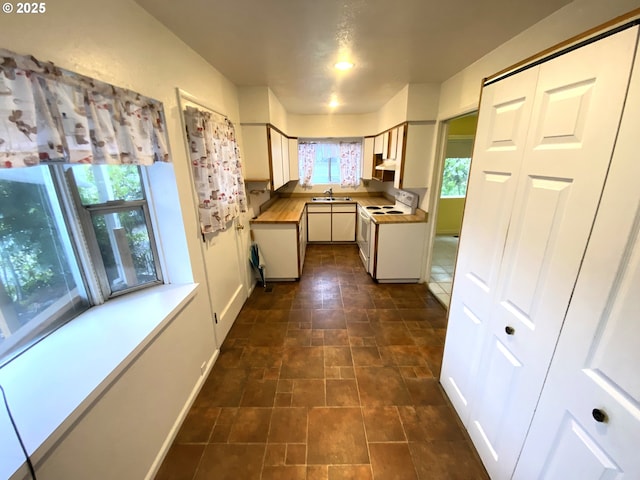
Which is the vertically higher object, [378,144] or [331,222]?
[378,144]

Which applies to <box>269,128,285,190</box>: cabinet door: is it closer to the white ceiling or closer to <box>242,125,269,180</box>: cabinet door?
<box>242,125,269,180</box>: cabinet door

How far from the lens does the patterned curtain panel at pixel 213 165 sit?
1.89m

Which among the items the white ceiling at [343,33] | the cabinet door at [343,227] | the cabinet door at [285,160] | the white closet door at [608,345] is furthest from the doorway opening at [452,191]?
the white closet door at [608,345]

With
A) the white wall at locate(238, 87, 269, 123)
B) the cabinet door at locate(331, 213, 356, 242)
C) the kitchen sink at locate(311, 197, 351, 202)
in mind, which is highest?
the white wall at locate(238, 87, 269, 123)

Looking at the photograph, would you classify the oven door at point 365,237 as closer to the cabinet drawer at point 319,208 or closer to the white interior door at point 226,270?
the cabinet drawer at point 319,208

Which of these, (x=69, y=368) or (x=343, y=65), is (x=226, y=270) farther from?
(x=343, y=65)

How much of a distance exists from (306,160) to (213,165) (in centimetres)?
347

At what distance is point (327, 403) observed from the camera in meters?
1.83

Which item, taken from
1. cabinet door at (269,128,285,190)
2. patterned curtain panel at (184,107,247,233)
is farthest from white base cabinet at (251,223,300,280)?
patterned curtain panel at (184,107,247,233)

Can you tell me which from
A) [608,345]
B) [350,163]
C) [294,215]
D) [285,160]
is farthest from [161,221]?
[350,163]

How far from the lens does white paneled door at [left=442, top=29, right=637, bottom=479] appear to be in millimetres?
835

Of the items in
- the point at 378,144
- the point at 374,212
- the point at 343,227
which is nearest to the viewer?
the point at 374,212

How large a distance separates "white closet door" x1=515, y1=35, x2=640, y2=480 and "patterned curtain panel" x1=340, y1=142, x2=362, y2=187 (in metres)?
4.80

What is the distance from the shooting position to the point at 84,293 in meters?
1.48
